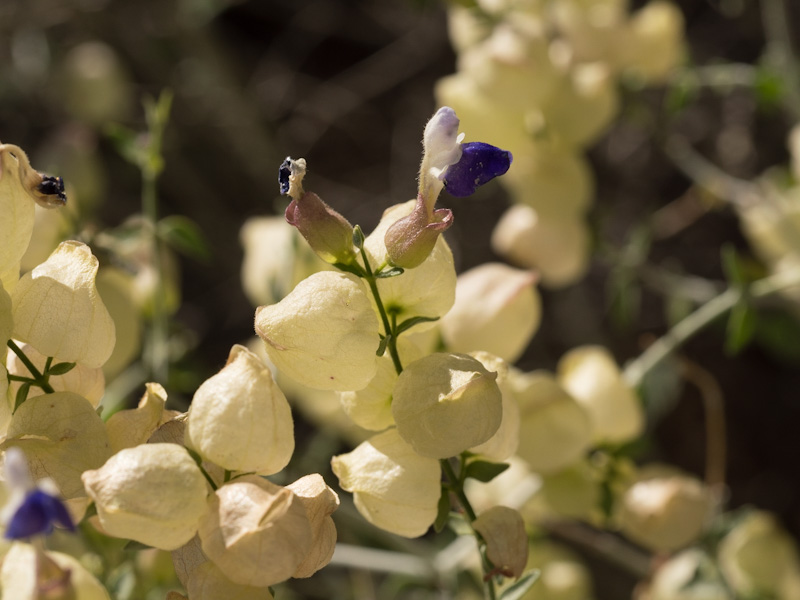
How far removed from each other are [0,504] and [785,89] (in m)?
0.89

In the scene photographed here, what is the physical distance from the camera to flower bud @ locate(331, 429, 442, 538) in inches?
16.7

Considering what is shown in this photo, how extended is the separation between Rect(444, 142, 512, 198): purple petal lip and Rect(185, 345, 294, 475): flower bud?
0.12m

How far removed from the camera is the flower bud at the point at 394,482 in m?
0.42

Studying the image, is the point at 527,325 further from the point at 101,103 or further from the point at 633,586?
the point at 101,103

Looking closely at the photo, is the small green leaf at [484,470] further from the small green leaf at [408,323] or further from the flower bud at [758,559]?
the flower bud at [758,559]

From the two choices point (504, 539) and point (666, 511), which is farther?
point (666, 511)

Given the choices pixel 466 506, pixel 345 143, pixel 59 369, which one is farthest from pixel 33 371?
pixel 345 143

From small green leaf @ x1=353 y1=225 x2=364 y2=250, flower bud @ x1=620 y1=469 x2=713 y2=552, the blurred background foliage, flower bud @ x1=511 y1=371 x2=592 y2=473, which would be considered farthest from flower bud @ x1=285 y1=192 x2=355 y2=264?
the blurred background foliage

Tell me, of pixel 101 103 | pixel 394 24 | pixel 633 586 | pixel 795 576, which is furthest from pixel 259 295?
pixel 394 24

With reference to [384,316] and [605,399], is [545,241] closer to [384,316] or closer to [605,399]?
[605,399]

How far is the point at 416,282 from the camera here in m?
0.42

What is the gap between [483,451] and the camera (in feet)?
1.49

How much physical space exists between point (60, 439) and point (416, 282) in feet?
0.57

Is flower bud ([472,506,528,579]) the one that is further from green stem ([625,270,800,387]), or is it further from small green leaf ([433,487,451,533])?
green stem ([625,270,800,387])
